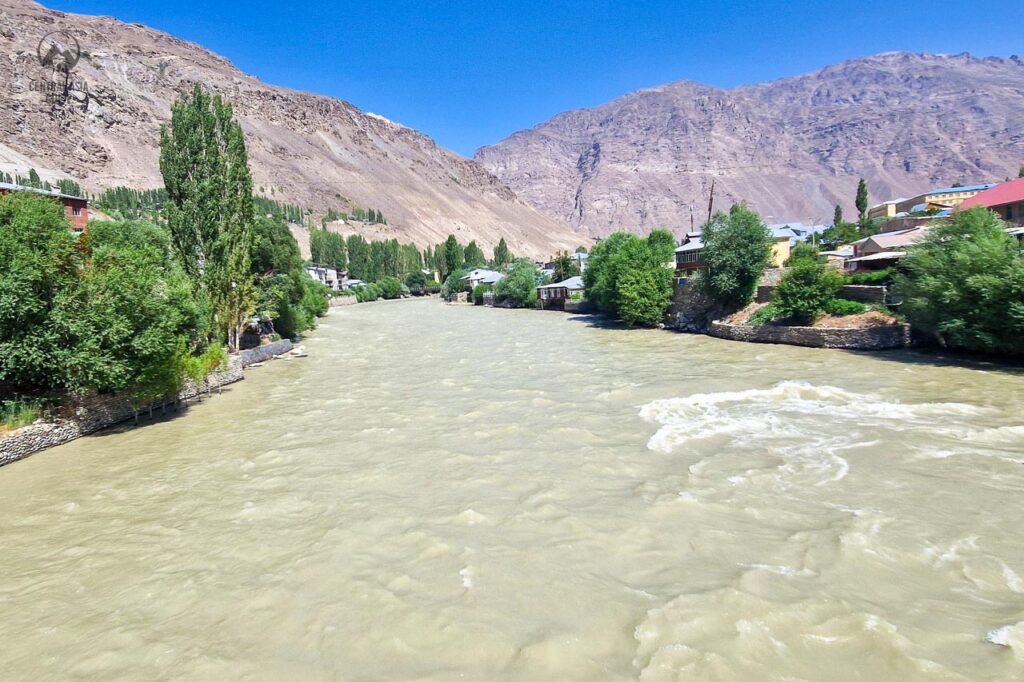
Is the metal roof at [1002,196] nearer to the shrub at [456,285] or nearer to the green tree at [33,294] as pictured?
the green tree at [33,294]

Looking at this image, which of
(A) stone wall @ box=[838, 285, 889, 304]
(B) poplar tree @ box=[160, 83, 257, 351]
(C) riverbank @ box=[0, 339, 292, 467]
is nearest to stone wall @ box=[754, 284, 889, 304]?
(A) stone wall @ box=[838, 285, 889, 304]

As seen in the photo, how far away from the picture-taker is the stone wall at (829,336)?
2506 cm

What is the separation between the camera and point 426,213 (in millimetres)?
163375

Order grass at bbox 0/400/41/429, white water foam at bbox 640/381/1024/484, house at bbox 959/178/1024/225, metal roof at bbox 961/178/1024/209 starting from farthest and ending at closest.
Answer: metal roof at bbox 961/178/1024/209
house at bbox 959/178/1024/225
grass at bbox 0/400/41/429
white water foam at bbox 640/381/1024/484

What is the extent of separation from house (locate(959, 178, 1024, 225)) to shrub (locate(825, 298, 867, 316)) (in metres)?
20.8

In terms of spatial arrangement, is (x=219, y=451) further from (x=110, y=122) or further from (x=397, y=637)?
(x=110, y=122)

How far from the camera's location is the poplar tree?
21734 mm

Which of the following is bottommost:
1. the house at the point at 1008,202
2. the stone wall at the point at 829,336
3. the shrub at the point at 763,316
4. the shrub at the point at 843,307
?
the stone wall at the point at 829,336

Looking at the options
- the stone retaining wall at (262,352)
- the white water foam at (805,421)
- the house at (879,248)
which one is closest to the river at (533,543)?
the white water foam at (805,421)

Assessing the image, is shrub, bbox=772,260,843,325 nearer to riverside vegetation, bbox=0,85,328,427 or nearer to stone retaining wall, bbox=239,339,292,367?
riverside vegetation, bbox=0,85,328,427

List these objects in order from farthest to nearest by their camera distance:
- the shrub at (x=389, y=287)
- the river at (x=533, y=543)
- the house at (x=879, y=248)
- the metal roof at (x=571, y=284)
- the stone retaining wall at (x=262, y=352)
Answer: the shrub at (x=389, y=287) → the metal roof at (x=571, y=284) → the house at (x=879, y=248) → the stone retaining wall at (x=262, y=352) → the river at (x=533, y=543)

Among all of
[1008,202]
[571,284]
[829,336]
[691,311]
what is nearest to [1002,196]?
[1008,202]

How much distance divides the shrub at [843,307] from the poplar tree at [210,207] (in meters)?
28.6

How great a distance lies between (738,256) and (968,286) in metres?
13.9
